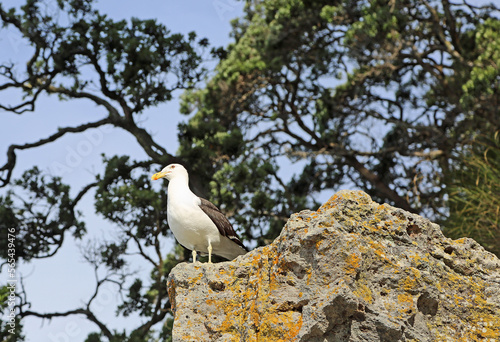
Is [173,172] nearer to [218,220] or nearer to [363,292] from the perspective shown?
[218,220]

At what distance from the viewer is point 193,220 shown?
516cm

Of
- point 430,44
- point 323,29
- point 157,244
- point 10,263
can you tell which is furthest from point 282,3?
point 10,263

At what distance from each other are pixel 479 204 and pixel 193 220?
5017 mm

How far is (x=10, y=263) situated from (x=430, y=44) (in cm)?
880

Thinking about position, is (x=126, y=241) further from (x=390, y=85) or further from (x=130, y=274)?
(x=390, y=85)

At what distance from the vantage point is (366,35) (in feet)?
38.1

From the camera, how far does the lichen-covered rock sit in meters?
3.31

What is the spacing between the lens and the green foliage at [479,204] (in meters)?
8.44

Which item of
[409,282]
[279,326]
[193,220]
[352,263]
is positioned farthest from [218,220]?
[409,282]

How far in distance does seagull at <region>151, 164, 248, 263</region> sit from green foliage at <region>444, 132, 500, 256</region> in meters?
3.93

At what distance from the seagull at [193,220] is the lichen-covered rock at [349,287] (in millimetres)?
1349

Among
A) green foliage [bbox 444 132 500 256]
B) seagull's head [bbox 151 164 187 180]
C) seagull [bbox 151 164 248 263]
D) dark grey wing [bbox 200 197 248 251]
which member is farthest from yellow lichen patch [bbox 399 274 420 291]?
green foliage [bbox 444 132 500 256]

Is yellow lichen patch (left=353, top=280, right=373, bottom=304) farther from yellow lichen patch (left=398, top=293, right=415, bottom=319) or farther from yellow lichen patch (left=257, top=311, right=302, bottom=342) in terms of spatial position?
yellow lichen patch (left=257, top=311, right=302, bottom=342)

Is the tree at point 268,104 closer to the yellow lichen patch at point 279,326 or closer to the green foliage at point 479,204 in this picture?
the green foliage at point 479,204
